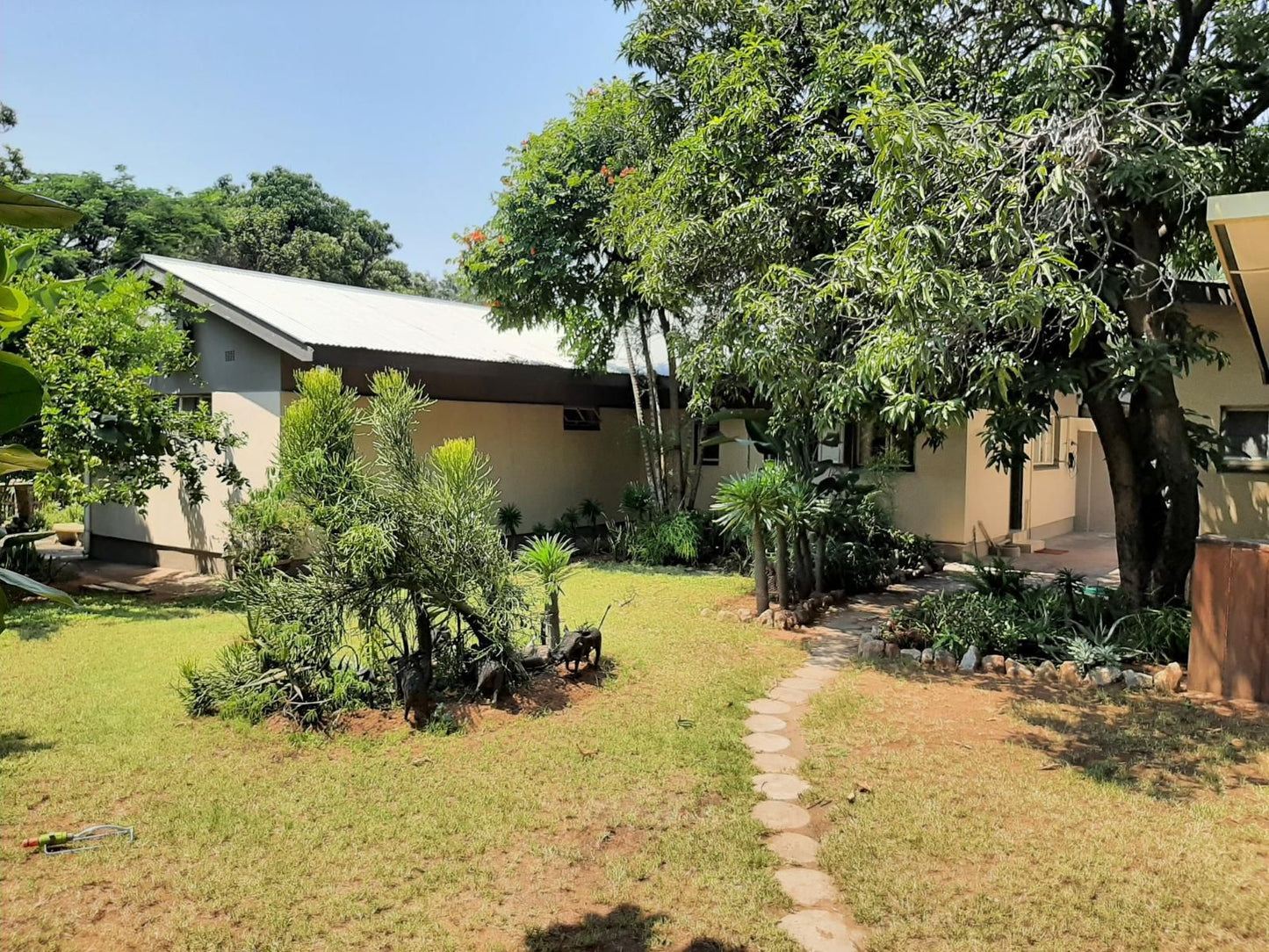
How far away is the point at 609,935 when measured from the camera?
3441 mm

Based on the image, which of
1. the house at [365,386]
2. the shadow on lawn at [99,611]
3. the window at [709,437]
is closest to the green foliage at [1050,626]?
the house at [365,386]

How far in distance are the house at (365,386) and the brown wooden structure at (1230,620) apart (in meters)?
9.07

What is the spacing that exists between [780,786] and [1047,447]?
42.2 ft

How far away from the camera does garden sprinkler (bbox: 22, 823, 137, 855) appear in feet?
13.1

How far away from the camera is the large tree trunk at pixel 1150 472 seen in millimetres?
7312

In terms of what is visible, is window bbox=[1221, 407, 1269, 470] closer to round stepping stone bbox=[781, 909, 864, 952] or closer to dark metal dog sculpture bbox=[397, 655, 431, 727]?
round stepping stone bbox=[781, 909, 864, 952]

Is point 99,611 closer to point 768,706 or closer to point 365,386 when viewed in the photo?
point 365,386

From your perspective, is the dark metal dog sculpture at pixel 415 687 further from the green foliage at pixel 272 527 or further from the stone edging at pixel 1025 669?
the stone edging at pixel 1025 669

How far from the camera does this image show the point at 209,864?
12.8ft

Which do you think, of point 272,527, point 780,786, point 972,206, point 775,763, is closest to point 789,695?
point 775,763

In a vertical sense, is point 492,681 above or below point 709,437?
below

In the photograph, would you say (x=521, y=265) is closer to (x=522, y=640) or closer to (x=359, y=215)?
(x=522, y=640)

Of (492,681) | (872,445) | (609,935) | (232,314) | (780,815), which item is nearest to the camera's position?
(609,935)

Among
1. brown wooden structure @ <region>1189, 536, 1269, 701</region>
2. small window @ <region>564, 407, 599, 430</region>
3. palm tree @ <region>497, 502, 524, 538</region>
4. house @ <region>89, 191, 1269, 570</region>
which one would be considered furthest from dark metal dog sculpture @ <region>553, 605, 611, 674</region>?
small window @ <region>564, 407, 599, 430</region>
